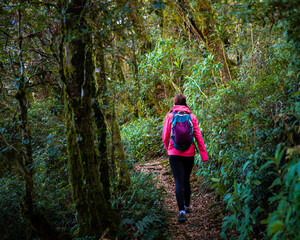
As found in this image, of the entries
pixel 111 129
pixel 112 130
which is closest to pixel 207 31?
pixel 111 129

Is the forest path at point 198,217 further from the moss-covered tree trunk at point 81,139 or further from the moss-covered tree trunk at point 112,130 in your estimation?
the moss-covered tree trunk at point 81,139

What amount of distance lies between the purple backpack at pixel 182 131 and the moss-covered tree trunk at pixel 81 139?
1.56 metres

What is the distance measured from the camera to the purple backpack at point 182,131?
4160 millimetres

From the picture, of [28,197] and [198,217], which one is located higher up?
[28,197]

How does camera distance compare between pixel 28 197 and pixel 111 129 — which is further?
pixel 111 129

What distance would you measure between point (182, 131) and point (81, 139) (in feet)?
5.91

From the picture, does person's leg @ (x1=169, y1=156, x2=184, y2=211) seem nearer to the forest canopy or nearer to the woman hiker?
the woman hiker

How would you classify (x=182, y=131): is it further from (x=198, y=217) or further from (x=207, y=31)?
(x=207, y=31)

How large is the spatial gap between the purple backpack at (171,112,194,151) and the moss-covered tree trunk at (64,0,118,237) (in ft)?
5.10

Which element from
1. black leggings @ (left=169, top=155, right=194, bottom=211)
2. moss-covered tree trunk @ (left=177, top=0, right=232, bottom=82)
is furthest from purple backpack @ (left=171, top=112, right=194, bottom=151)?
moss-covered tree trunk @ (left=177, top=0, right=232, bottom=82)

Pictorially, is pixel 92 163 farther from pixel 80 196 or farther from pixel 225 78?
pixel 225 78

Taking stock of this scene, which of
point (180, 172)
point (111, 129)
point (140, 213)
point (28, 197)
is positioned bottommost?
point (140, 213)

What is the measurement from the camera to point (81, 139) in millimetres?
3164

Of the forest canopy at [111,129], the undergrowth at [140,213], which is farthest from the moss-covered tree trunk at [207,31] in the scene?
the undergrowth at [140,213]
